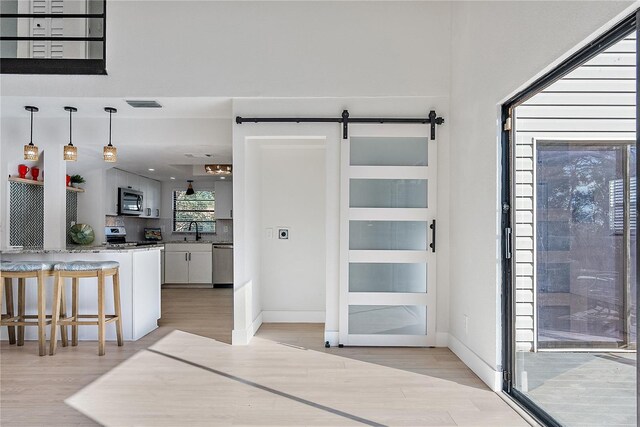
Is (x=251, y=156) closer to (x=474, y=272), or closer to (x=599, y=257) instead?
(x=474, y=272)

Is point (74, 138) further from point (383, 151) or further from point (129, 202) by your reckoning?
point (383, 151)

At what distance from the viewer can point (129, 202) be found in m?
7.30

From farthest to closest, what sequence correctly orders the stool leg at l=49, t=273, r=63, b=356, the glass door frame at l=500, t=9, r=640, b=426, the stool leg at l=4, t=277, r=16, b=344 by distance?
the stool leg at l=4, t=277, r=16, b=344, the stool leg at l=49, t=273, r=63, b=356, the glass door frame at l=500, t=9, r=640, b=426

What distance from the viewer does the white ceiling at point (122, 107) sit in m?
4.11

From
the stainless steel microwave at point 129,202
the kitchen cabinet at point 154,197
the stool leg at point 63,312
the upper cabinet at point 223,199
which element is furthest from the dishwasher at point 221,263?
the stool leg at point 63,312

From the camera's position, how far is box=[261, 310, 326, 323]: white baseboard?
491 centimetres

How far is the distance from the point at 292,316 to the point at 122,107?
9.79 feet

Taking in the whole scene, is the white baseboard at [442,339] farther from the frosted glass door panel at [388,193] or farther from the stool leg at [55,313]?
the stool leg at [55,313]

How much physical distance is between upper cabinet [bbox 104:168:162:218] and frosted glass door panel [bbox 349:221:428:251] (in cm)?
462

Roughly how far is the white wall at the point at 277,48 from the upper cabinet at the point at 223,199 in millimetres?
4463

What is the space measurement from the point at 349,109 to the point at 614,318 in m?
2.75

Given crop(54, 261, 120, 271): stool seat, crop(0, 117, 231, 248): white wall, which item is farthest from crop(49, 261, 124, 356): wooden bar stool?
crop(0, 117, 231, 248): white wall

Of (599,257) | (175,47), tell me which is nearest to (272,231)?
(175,47)

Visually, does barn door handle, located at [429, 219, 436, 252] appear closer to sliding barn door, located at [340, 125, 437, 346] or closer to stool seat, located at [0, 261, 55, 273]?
sliding barn door, located at [340, 125, 437, 346]
